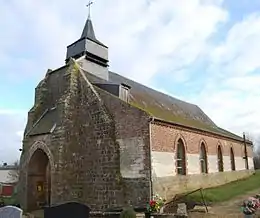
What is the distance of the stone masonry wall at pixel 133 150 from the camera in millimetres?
16219

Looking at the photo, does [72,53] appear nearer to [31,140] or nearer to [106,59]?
[106,59]

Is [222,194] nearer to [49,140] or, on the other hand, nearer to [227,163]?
[227,163]

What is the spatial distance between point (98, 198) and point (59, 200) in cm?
233

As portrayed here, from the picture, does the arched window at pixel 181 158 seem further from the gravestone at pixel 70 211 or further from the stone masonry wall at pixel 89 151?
the gravestone at pixel 70 211

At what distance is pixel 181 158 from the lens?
2047 cm

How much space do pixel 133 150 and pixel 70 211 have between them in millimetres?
6940

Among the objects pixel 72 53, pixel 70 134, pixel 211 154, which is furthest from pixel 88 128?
pixel 211 154

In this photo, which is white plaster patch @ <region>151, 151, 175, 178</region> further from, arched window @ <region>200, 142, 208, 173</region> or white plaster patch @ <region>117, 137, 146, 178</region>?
arched window @ <region>200, 142, 208, 173</region>

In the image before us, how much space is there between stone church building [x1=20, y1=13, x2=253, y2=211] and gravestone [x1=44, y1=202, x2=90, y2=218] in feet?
19.7

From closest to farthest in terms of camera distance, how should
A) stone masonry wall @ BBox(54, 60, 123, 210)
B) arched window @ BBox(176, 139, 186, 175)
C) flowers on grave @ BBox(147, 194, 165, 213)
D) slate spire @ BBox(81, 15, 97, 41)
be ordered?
flowers on grave @ BBox(147, 194, 165, 213), stone masonry wall @ BBox(54, 60, 123, 210), arched window @ BBox(176, 139, 186, 175), slate spire @ BBox(81, 15, 97, 41)

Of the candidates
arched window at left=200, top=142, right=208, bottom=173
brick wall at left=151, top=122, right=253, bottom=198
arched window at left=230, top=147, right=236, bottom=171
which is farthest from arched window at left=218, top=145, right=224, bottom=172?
arched window at left=200, top=142, right=208, bottom=173

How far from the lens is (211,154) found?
2431cm

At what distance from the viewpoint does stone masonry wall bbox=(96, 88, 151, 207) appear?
16.2 m

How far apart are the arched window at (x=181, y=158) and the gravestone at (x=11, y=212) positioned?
1138cm
